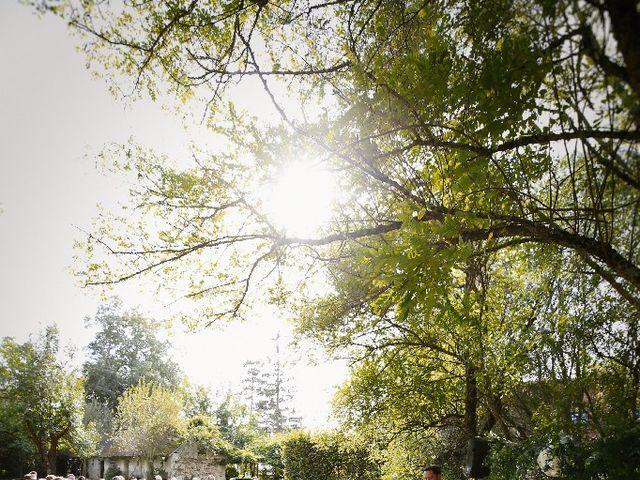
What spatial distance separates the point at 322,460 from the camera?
1559 cm

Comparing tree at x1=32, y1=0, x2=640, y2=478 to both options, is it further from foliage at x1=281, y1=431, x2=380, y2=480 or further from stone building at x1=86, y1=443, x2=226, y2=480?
stone building at x1=86, y1=443, x2=226, y2=480

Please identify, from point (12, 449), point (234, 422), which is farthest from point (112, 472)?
point (234, 422)

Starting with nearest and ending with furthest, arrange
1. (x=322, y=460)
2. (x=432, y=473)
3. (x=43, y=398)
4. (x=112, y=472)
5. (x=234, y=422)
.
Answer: (x=432, y=473) → (x=322, y=460) → (x=43, y=398) → (x=234, y=422) → (x=112, y=472)

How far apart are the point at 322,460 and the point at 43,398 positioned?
19702mm

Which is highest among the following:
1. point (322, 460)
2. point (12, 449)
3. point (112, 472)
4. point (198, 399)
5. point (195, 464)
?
point (198, 399)

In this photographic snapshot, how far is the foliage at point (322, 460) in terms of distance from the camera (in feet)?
48.4

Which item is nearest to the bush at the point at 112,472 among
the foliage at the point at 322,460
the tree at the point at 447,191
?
the foliage at the point at 322,460

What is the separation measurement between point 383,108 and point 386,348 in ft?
23.6

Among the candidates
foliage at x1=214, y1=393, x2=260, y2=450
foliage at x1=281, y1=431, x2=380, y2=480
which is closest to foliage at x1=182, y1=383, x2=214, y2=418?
foliage at x1=214, y1=393, x2=260, y2=450

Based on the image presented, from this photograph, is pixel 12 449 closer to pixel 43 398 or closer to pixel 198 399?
pixel 43 398

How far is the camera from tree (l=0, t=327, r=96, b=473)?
2400 centimetres

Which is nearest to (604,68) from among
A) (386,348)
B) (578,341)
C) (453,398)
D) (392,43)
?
(392,43)

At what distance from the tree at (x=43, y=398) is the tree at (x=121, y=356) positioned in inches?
702

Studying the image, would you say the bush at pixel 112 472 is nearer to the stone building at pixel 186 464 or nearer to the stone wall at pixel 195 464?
the stone building at pixel 186 464
